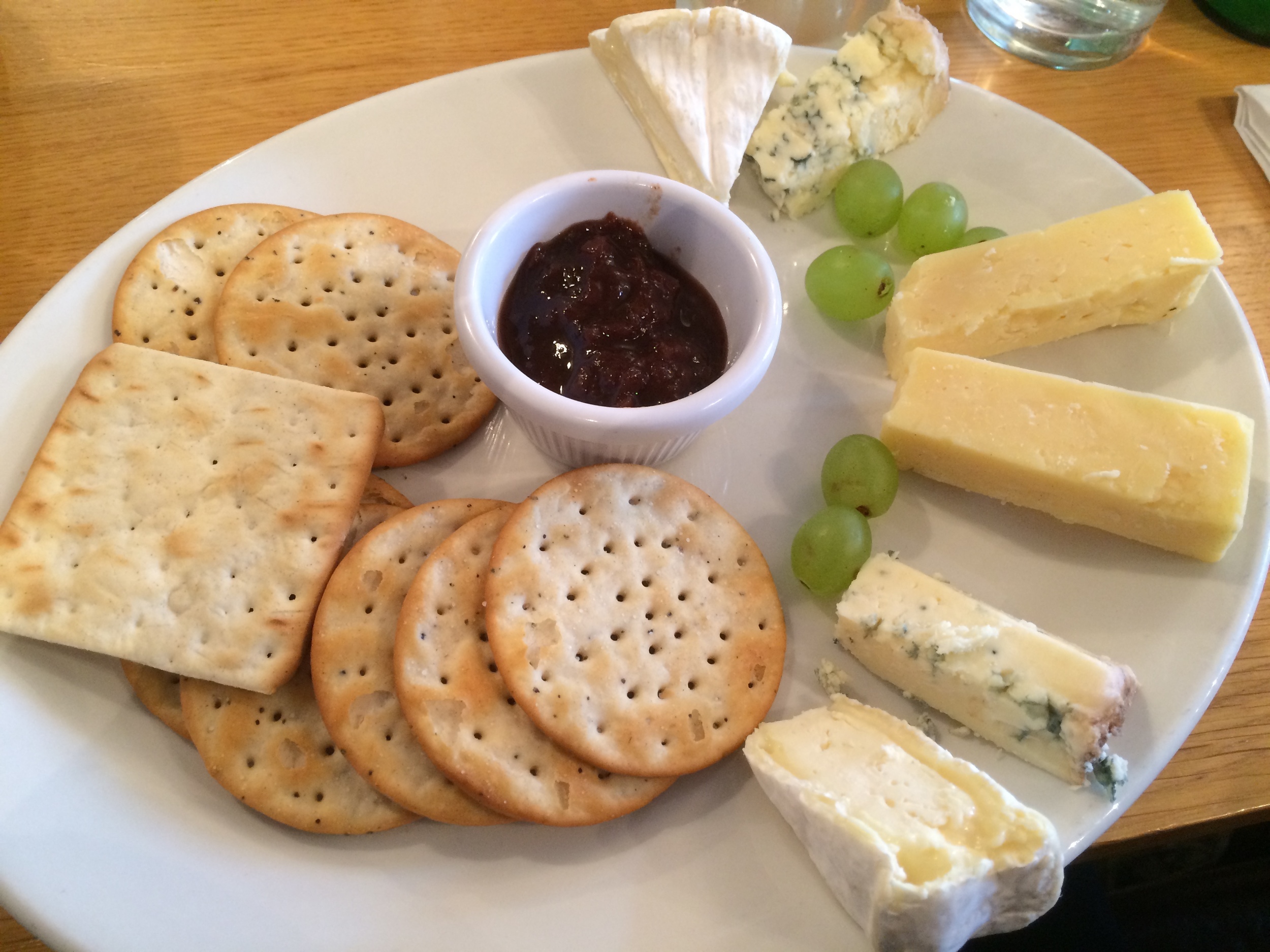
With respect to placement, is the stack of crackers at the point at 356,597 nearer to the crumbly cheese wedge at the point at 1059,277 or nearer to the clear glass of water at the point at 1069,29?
the crumbly cheese wedge at the point at 1059,277

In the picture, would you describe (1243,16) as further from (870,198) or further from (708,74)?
(708,74)

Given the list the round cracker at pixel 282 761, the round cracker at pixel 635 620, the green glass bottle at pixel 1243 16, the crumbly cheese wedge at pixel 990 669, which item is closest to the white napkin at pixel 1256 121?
the green glass bottle at pixel 1243 16

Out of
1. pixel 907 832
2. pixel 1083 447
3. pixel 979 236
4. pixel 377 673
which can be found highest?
pixel 979 236

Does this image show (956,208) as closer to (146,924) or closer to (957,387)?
(957,387)

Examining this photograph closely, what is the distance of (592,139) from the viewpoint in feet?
5.97

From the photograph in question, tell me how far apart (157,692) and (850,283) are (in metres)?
1.35

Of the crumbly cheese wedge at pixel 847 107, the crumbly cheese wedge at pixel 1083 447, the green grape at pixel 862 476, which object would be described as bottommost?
the green grape at pixel 862 476

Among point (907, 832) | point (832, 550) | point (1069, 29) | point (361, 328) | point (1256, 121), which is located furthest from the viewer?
point (1069, 29)

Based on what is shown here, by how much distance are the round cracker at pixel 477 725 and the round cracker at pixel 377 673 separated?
51 mm

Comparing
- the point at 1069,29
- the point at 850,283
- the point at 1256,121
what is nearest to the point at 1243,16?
the point at 1256,121

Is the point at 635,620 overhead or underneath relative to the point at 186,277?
underneath

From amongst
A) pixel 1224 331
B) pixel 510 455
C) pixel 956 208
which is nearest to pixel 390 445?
pixel 510 455

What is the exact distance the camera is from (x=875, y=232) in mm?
1734

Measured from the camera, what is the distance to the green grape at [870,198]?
1680 mm
